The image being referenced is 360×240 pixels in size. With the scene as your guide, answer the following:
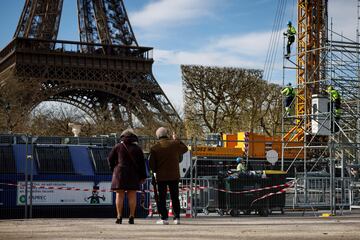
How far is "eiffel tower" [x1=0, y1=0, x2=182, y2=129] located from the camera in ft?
197

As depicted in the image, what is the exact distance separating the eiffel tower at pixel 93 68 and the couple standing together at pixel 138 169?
42.6 meters

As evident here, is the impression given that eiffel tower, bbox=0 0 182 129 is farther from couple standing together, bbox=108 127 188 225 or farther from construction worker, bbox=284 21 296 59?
couple standing together, bbox=108 127 188 225

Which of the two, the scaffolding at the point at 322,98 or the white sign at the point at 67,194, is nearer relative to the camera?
the white sign at the point at 67,194

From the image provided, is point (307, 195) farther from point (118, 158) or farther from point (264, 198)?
point (118, 158)

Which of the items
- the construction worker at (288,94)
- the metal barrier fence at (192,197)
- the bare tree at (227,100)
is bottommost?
the metal barrier fence at (192,197)

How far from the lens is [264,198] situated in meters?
19.1

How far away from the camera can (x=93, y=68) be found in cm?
6266

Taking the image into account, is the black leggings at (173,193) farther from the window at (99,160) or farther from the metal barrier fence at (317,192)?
the metal barrier fence at (317,192)

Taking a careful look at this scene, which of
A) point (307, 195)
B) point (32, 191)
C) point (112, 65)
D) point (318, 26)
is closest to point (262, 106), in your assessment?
point (112, 65)

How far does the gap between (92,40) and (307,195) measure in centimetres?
5077

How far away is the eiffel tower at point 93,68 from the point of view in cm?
5994

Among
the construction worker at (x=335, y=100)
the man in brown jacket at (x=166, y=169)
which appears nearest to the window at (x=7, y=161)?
the man in brown jacket at (x=166, y=169)

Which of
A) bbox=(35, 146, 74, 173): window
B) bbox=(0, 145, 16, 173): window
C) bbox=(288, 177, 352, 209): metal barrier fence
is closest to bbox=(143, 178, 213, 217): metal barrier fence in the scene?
bbox=(35, 146, 74, 173): window

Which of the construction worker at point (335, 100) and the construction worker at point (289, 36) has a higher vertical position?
the construction worker at point (289, 36)
